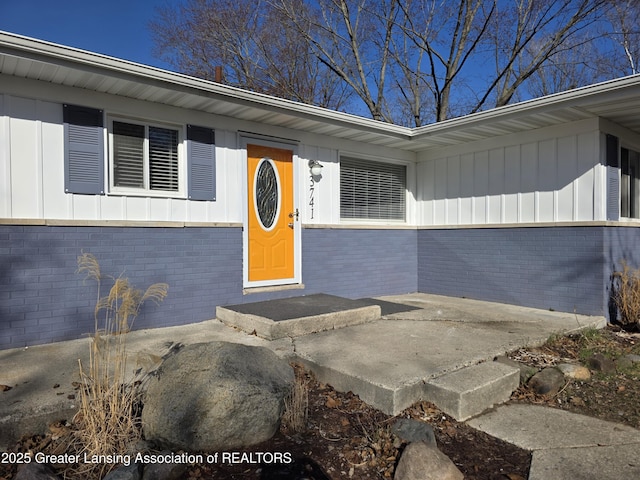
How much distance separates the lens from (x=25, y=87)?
14.5 feet

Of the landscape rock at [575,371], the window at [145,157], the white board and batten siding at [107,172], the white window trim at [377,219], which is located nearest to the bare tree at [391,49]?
the white window trim at [377,219]

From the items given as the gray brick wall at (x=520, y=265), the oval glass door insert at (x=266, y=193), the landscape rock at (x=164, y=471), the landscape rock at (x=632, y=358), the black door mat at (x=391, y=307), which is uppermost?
the oval glass door insert at (x=266, y=193)

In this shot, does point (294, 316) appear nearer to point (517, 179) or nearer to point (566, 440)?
point (566, 440)

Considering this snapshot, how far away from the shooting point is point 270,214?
632 cm

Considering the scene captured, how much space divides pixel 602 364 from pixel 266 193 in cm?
437

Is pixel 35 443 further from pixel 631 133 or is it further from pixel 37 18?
pixel 37 18

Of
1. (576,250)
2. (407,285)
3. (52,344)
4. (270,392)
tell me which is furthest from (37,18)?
(576,250)

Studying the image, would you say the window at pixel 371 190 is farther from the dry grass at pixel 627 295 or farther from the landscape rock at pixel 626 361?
the landscape rock at pixel 626 361

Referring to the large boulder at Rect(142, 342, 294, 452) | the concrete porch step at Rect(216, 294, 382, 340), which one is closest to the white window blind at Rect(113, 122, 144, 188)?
the concrete porch step at Rect(216, 294, 382, 340)

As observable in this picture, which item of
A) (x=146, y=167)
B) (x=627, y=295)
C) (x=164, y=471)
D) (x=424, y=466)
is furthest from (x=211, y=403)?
→ (x=627, y=295)

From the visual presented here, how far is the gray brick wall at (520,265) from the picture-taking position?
19.8ft

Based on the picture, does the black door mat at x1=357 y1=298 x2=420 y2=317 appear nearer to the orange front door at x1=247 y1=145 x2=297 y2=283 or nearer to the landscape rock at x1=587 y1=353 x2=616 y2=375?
the orange front door at x1=247 y1=145 x2=297 y2=283

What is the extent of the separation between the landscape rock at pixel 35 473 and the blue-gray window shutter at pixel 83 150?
310 centimetres

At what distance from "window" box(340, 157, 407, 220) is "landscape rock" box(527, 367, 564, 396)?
4214mm
